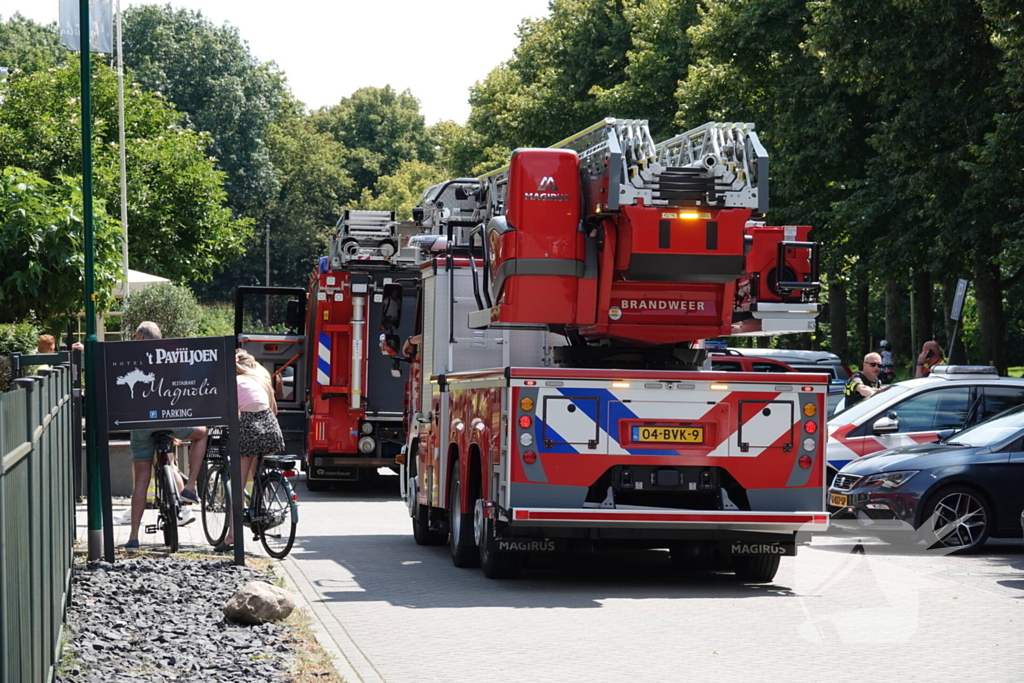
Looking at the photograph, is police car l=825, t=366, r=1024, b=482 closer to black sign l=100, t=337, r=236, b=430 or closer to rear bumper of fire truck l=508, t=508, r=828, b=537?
rear bumper of fire truck l=508, t=508, r=828, b=537

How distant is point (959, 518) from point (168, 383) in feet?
Result: 25.2

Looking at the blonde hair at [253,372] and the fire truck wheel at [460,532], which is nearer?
the fire truck wheel at [460,532]

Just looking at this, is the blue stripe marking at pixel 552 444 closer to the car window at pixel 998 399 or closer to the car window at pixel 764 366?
the car window at pixel 998 399

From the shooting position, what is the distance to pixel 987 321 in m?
28.7

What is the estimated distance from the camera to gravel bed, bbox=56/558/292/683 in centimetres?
777

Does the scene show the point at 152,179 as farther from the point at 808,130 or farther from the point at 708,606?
the point at 708,606

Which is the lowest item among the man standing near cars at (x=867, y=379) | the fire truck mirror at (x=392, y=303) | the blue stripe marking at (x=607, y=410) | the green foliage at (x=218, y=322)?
the green foliage at (x=218, y=322)

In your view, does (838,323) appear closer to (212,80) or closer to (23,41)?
(212,80)

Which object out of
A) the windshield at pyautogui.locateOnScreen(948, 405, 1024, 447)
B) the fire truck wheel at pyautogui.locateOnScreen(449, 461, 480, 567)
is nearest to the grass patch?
the fire truck wheel at pyautogui.locateOnScreen(449, 461, 480, 567)

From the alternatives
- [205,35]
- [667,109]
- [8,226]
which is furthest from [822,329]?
[8,226]

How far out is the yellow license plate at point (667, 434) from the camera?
11086 millimetres

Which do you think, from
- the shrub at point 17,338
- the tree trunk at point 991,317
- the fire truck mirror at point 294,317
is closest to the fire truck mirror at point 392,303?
the fire truck mirror at point 294,317

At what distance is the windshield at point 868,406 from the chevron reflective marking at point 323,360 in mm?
6672

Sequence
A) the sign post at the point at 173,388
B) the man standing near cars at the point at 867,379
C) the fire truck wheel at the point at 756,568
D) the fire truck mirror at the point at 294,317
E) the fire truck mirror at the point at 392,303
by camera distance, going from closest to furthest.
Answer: the sign post at the point at 173,388
the fire truck wheel at the point at 756,568
the fire truck mirror at the point at 392,303
the man standing near cars at the point at 867,379
the fire truck mirror at the point at 294,317
